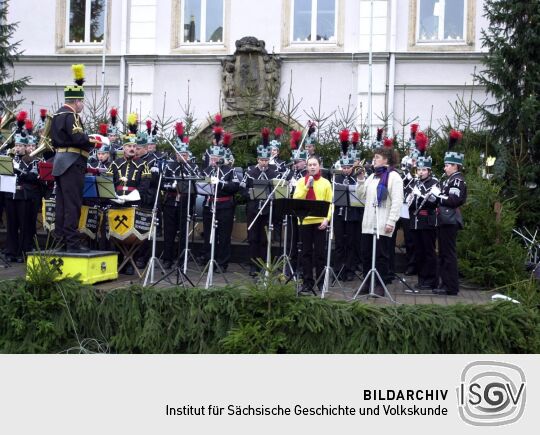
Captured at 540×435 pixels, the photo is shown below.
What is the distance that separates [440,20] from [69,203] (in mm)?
11354

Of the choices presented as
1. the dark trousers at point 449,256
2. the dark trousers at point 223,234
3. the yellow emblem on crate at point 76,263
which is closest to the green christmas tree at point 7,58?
the dark trousers at point 223,234

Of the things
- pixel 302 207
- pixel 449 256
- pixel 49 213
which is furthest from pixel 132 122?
pixel 449 256

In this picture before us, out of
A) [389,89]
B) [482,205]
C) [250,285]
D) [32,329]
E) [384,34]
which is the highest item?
[384,34]

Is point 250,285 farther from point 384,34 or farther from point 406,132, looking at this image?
point 384,34

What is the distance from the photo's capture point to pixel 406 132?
1714 centimetres

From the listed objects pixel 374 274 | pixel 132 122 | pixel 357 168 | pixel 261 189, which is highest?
pixel 132 122

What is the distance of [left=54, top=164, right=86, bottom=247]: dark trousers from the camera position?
31.5 feet

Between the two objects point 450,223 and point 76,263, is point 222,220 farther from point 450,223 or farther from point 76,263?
point 450,223

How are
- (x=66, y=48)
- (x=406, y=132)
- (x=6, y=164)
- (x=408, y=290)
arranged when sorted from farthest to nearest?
(x=66, y=48), (x=406, y=132), (x=6, y=164), (x=408, y=290)

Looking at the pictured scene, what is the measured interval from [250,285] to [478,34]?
11.4 m

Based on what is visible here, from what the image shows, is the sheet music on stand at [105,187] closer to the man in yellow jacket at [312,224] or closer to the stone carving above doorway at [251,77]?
the man in yellow jacket at [312,224]

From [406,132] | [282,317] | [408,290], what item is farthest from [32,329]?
[406,132]

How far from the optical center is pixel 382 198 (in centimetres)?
945

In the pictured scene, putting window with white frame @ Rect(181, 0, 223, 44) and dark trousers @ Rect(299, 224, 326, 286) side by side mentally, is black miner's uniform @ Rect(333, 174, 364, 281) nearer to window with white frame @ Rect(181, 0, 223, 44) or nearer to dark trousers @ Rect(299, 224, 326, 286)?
dark trousers @ Rect(299, 224, 326, 286)
